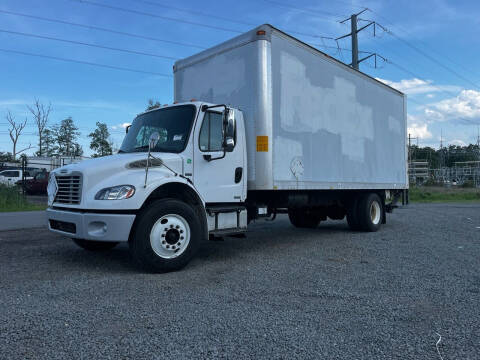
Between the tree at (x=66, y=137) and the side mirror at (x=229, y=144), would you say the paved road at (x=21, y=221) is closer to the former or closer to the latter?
the side mirror at (x=229, y=144)

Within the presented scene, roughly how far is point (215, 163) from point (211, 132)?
0.48 meters

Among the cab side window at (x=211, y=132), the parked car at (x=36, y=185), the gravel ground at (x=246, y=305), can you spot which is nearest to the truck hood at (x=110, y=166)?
the cab side window at (x=211, y=132)

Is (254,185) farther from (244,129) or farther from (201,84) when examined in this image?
(201,84)

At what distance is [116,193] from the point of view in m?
5.02

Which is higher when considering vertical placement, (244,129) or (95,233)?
(244,129)

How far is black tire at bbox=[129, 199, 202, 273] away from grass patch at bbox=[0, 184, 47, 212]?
39.5ft

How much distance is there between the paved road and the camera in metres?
10.3

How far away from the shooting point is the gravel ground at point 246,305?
2.93 m

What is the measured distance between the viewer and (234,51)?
682 cm

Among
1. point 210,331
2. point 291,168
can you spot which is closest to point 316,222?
point 291,168

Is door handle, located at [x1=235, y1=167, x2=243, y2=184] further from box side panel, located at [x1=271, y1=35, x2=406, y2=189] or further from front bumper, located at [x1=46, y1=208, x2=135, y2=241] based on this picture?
front bumper, located at [x1=46, y1=208, x2=135, y2=241]

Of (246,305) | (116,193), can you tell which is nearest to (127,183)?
(116,193)

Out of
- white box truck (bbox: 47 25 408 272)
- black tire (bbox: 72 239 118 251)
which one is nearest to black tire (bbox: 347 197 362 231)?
white box truck (bbox: 47 25 408 272)

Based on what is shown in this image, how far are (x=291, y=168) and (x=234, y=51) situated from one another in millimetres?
2273
